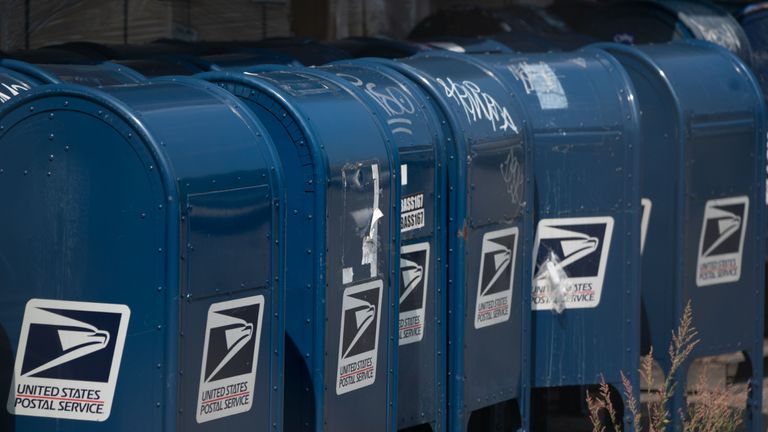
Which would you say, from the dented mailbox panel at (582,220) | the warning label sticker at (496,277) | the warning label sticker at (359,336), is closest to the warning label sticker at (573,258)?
the dented mailbox panel at (582,220)

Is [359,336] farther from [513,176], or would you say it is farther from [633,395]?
[633,395]

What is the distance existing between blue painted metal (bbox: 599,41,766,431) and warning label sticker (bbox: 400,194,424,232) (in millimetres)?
1822

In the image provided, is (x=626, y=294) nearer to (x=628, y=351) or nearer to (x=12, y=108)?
(x=628, y=351)

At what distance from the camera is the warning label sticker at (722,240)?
7.85m

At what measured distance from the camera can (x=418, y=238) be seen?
6184mm

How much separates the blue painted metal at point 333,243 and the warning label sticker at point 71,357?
39.5 inches

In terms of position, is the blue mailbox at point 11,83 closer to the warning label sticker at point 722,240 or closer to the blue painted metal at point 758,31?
the warning label sticker at point 722,240

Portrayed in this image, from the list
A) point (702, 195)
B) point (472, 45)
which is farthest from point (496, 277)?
point (472, 45)

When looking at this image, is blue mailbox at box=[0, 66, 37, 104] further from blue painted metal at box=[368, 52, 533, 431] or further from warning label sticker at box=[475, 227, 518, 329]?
warning label sticker at box=[475, 227, 518, 329]

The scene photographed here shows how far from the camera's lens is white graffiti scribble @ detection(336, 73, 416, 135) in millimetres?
6004

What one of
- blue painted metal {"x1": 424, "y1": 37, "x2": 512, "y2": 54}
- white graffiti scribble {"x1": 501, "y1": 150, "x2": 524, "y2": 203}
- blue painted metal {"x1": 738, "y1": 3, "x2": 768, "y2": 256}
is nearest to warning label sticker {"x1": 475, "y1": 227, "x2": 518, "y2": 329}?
white graffiti scribble {"x1": 501, "y1": 150, "x2": 524, "y2": 203}

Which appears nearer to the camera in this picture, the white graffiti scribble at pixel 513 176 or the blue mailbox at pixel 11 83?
the blue mailbox at pixel 11 83

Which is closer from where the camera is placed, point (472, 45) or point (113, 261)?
point (113, 261)

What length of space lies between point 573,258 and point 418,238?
1.35m
